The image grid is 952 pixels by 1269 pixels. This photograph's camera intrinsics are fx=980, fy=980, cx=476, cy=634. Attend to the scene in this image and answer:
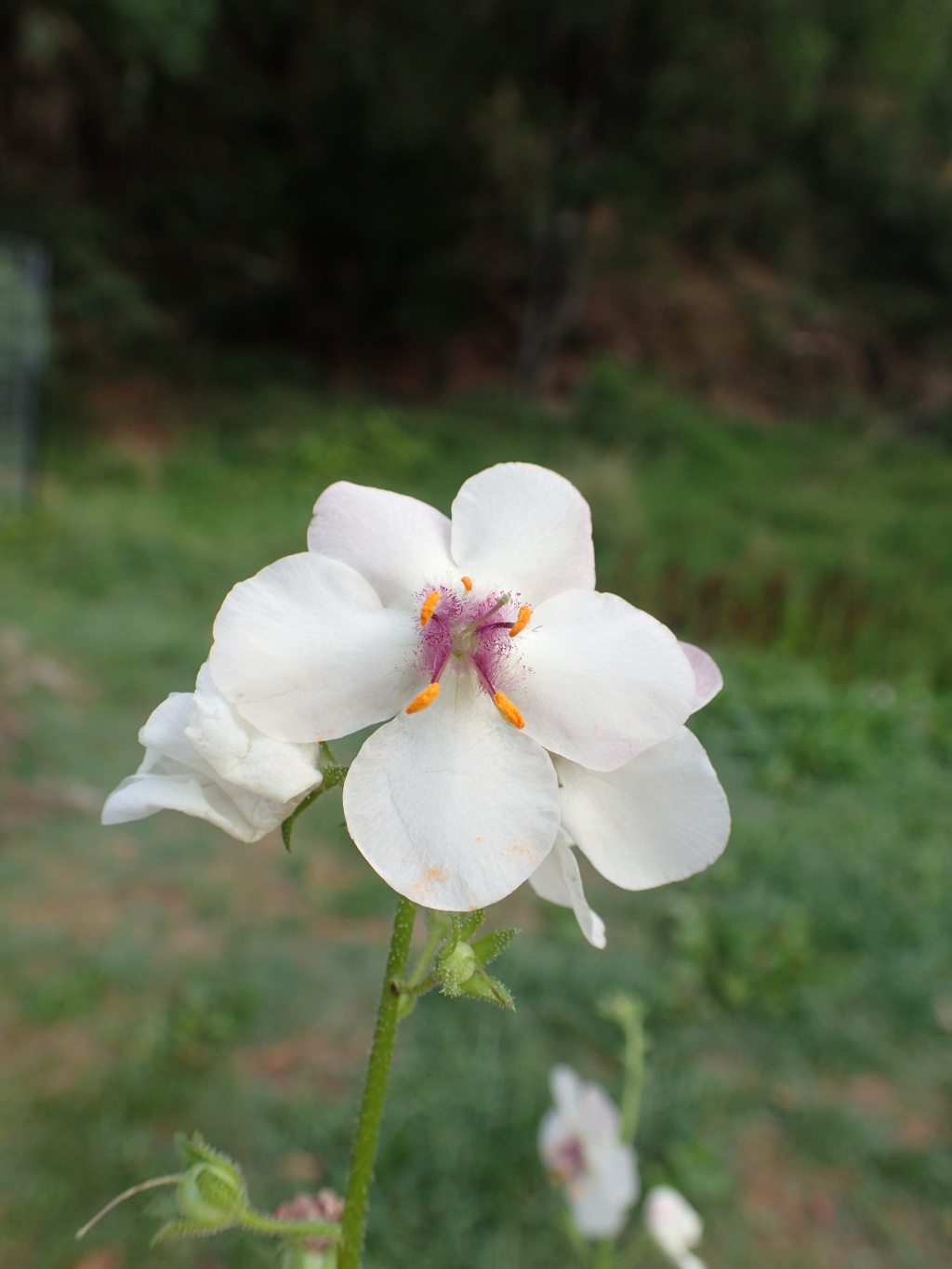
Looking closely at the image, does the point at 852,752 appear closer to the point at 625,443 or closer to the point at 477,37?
the point at 625,443

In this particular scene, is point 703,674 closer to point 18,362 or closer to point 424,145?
point 18,362

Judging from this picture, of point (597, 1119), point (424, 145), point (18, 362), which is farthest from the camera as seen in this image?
point (424, 145)

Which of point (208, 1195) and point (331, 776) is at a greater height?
point (331, 776)

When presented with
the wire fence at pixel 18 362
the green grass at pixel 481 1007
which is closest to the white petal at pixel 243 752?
the green grass at pixel 481 1007

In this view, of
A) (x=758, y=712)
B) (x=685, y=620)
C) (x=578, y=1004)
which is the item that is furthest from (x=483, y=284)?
(x=578, y=1004)

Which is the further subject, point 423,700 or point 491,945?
point 491,945

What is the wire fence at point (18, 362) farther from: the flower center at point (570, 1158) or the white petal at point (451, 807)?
the white petal at point (451, 807)

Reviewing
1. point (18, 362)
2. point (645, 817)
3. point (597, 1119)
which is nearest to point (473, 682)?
point (645, 817)
